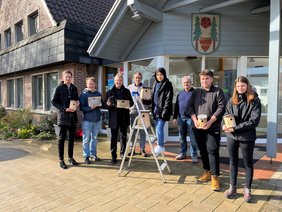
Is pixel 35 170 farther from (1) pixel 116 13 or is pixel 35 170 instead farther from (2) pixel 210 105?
(1) pixel 116 13

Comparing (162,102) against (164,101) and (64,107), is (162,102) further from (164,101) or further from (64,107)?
(64,107)

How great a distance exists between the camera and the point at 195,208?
3.30 metres

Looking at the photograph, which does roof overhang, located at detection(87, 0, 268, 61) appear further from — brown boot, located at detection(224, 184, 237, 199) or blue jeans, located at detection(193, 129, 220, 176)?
brown boot, located at detection(224, 184, 237, 199)

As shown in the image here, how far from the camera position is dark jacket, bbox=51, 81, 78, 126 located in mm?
4922

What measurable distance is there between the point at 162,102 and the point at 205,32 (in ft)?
9.90

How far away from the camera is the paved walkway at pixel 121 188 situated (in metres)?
3.37

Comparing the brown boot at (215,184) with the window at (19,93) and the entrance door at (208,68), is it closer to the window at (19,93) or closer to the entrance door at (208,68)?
the entrance door at (208,68)

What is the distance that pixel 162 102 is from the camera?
479 centimetres

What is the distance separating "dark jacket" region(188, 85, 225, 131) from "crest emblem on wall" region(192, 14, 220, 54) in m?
3.16

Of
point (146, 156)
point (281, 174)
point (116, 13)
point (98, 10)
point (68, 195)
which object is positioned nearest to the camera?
point (68, 195)

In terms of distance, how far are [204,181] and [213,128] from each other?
0.99 m

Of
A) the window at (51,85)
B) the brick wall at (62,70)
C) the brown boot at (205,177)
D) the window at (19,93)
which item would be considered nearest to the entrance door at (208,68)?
the brown boot at (205,177)

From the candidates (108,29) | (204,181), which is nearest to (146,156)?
(204,181)

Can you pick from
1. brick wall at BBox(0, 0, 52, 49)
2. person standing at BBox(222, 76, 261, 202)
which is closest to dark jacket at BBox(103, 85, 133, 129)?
person standing at BBox(222, 76, 261, 202)
